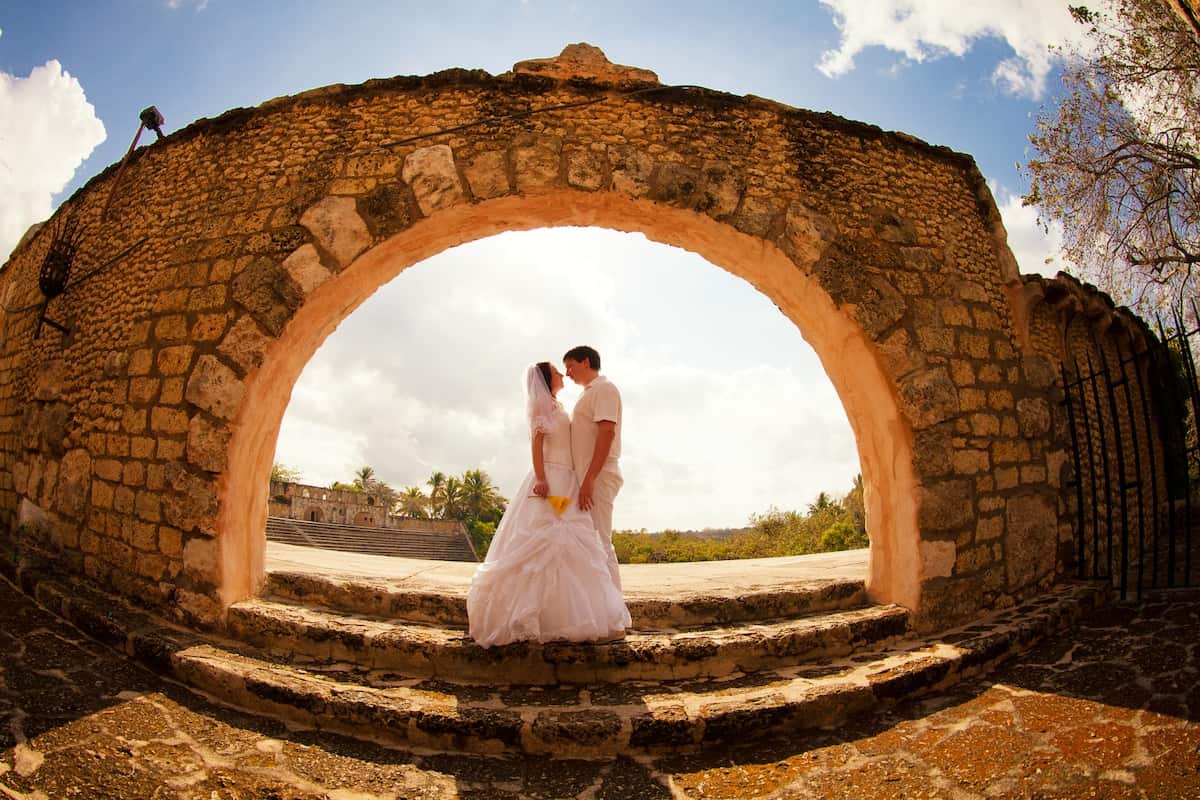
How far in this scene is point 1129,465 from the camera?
600 centimetres

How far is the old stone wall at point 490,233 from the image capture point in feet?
12.5

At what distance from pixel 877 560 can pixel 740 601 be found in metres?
1.08

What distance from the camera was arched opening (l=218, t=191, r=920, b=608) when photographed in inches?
150

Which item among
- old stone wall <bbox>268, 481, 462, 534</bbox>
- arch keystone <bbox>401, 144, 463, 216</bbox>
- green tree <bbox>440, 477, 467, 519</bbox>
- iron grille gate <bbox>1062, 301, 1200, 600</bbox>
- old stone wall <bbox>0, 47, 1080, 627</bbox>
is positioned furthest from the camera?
green tree <bbox>440, 477, 467, 519</bbox>

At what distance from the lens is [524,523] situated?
324 cm

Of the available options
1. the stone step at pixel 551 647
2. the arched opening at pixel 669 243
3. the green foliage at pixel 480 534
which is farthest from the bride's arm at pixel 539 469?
the green foliage at pixel 480 534

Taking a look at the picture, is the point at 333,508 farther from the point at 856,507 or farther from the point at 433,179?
the point at 433,179

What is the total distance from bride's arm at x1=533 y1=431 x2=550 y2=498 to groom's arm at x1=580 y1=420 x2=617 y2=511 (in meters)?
0.21

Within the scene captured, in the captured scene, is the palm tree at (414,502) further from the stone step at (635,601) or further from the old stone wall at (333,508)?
the stone step at (635,601)

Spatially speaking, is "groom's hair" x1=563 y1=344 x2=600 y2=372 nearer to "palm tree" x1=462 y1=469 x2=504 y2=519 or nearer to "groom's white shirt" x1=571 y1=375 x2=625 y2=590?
"groom's white shirt" x1=571 y1=375 x2=625 y2=590

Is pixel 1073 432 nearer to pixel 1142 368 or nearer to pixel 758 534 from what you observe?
pixel 1142 368

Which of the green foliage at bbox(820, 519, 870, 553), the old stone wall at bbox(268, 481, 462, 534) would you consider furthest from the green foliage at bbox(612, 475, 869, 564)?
the old stone wall at bbox(268, 481, 462, 534)

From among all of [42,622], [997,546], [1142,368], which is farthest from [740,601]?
[1142,368]

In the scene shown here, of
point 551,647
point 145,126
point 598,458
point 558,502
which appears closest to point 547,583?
point 551,647
